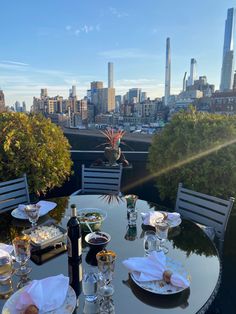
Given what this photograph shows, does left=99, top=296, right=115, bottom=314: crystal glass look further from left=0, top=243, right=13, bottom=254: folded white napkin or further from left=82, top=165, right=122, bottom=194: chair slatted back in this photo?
left=82, top=165, right=122, bottom=194: chair slatted back

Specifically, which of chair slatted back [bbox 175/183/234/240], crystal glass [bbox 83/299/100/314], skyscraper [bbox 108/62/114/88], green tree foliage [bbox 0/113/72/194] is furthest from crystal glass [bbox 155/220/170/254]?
skyscraper [bbox 108/62/114/88]

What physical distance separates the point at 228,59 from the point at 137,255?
92.8 metres

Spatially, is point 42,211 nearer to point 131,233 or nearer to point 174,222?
point 131,233

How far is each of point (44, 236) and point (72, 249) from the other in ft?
1.30

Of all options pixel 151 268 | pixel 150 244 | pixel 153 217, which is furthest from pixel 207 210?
pixel 151 268

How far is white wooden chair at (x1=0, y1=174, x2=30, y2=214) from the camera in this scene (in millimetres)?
2461

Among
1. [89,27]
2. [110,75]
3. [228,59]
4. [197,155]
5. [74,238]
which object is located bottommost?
[74,238]

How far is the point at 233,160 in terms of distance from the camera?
2.78 m

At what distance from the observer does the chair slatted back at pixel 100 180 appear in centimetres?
316

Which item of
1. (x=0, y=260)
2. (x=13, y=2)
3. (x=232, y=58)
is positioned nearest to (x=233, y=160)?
(x=0, y=260)

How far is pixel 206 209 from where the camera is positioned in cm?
218

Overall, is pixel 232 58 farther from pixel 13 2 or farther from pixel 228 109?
pixel 13 2

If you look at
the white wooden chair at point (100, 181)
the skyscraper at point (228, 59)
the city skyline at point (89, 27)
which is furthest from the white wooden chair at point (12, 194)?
the skyscraper at point (228, 59)

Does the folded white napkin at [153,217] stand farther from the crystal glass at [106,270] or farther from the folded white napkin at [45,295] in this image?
the folded white napkin at [45,295]
